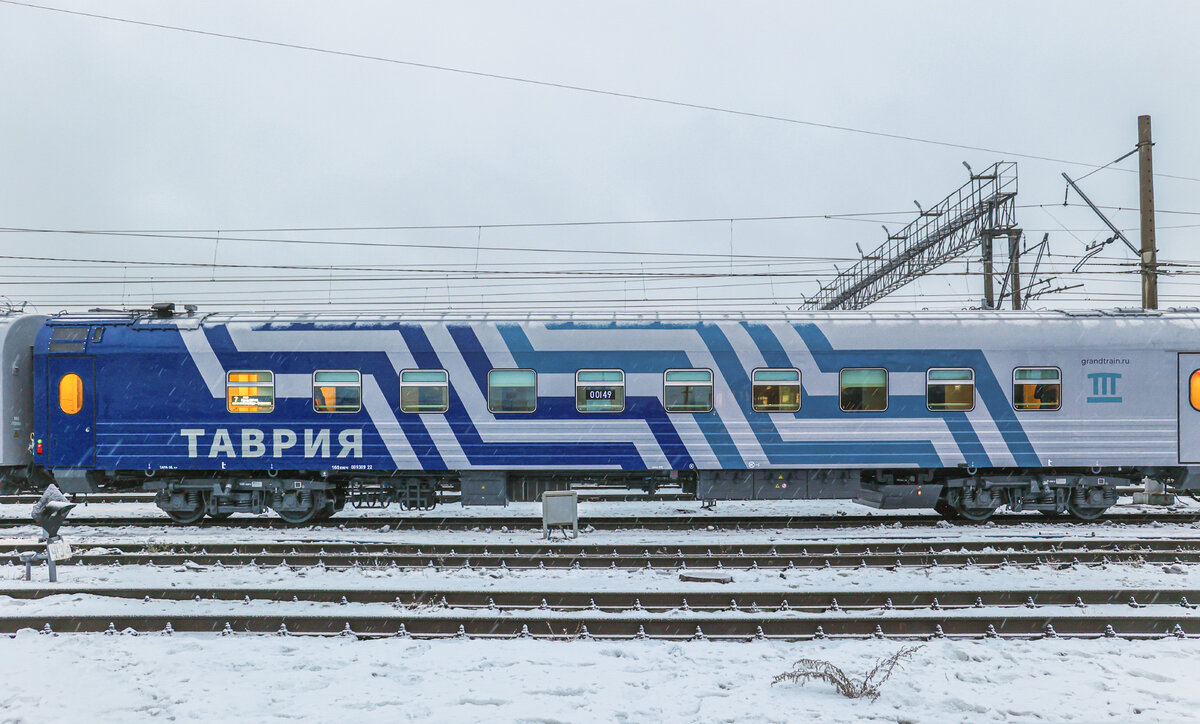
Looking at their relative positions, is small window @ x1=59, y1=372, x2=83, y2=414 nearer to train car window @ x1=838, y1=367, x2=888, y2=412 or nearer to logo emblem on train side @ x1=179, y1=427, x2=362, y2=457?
logo emblem on train side @ x1=179, y1=427, x2=362, y2=457

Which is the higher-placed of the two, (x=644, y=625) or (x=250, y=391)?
(x=250, y=391)

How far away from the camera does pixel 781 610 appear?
8711 millimetres

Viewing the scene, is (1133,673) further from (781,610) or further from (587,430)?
(587,430)

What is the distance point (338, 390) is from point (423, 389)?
1498 millimetres

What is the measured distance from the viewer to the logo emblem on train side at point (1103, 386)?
13.8m

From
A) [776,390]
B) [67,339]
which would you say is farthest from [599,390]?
[67,339]

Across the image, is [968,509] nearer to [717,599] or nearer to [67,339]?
[717,599]

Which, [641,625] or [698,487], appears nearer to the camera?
[641,625]

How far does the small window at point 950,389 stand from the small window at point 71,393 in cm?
1489

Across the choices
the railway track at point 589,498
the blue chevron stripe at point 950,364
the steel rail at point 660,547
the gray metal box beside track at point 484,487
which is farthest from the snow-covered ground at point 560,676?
the railway track at point 589,498

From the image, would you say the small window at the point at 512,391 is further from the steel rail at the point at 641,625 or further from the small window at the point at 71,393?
the small window at the point at 71,393

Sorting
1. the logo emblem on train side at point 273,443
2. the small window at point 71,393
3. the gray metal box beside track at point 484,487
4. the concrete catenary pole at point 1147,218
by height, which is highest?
the concrete catenary pole at point 1147,218

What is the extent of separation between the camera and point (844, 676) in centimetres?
641

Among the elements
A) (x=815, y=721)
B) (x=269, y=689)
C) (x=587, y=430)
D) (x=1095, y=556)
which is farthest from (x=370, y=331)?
(x=1095, y=556)
